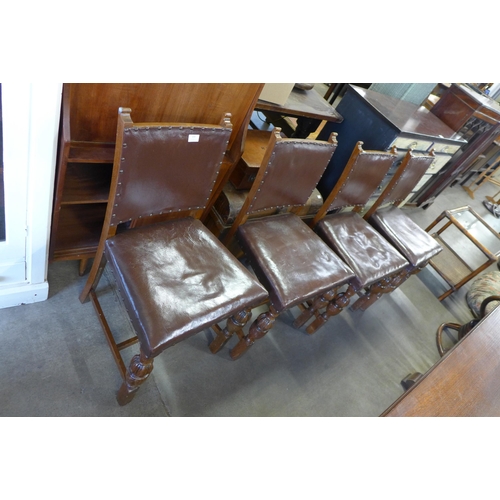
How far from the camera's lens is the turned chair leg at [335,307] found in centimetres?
176

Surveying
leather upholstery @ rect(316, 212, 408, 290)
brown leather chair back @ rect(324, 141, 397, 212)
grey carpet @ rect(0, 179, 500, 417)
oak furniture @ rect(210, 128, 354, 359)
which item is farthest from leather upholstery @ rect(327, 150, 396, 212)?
grey carpet @ rect(0, 179, 500, 417)

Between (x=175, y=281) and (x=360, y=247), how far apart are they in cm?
109

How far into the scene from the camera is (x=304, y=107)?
177 cm

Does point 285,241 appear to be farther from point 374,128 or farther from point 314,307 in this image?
point 374,128

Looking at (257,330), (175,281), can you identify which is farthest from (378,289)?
(175,281)

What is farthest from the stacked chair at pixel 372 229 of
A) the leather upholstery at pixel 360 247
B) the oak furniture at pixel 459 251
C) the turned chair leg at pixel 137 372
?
the turned chair leg at pixel 137 372

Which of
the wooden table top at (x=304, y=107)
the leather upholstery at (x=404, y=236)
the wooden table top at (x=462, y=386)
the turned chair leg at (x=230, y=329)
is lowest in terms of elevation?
the turned chair leg at (x=230, y=329)

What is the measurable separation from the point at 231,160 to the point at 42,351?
1075 mm

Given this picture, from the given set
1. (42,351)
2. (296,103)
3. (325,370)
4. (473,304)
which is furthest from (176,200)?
(473,304)

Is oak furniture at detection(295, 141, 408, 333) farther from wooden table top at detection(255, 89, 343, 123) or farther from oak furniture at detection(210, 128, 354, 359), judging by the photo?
wooden table top at detection(255, 89, 343, 123)

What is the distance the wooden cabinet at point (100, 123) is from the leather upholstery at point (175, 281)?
0.89ft

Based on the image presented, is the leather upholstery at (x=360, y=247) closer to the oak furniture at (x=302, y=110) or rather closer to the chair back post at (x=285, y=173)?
the chair back post at (x=285, y=173)

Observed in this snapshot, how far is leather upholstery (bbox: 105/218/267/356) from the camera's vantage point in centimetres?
105

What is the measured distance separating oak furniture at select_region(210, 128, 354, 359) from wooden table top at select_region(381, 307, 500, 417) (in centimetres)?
54
